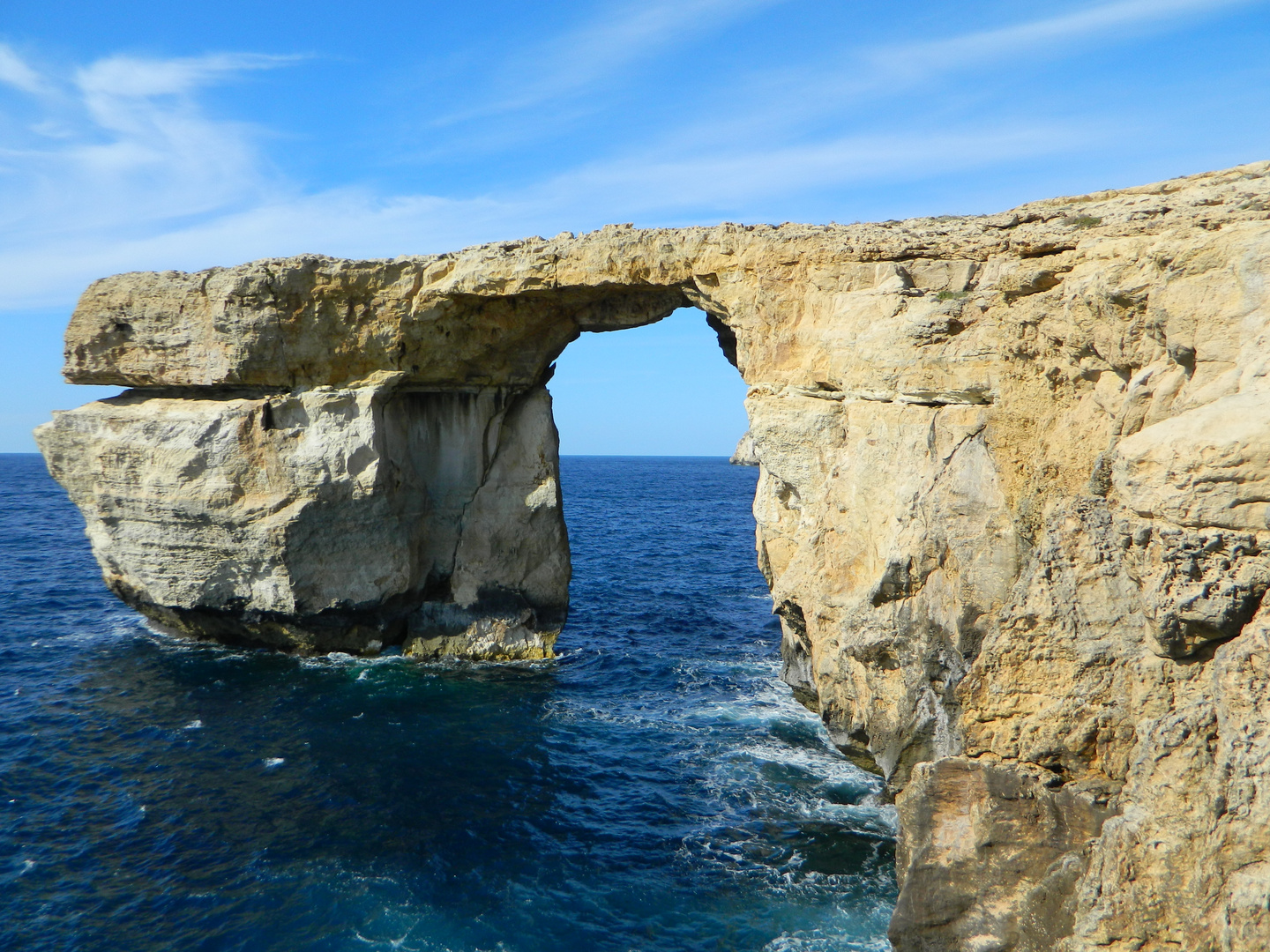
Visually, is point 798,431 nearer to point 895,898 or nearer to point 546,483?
point 895,898

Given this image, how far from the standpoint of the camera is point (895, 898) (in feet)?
48.1

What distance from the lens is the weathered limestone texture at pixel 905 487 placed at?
9266 millimetres

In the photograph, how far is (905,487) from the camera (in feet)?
48.0

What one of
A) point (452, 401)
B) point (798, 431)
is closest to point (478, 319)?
point (452, 401)

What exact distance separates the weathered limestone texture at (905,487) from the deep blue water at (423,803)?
6.68 feet

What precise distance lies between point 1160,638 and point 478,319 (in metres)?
19.2

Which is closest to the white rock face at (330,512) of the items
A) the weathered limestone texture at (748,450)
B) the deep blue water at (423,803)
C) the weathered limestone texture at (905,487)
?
the weathered limestone texture at (905,487)

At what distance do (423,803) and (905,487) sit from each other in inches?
463

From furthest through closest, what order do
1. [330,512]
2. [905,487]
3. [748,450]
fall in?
1. [748,450]
2. [330,512]
3. [905,487]

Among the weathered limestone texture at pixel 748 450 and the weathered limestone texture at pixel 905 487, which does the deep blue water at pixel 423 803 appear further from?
the weathered limestone texture at pixel 748 450

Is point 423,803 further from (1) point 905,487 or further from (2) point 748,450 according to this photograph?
(2) point 748,450

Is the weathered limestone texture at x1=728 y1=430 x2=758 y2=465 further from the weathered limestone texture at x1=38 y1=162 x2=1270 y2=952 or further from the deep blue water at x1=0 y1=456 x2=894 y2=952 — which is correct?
the deep blue water at x1=0 y1=456 x2=894 y2=952

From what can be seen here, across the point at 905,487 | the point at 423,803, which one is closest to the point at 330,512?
the point at 423,803

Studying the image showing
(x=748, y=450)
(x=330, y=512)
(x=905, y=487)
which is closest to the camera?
(x=905, y=487)
